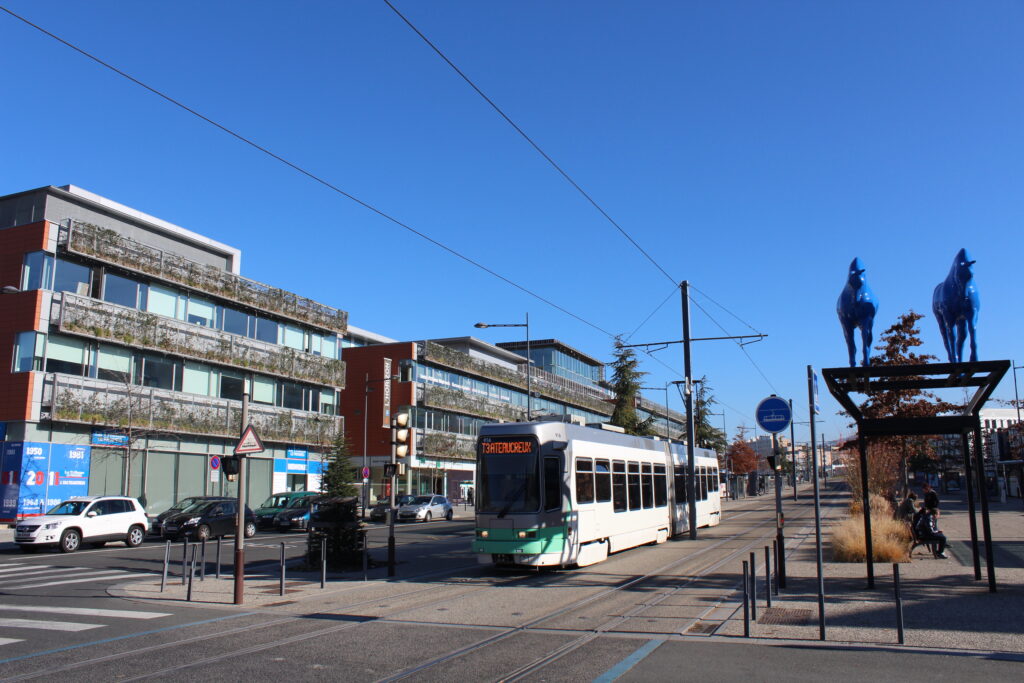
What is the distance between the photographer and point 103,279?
37.8m

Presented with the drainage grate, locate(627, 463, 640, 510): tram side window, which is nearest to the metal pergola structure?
the drainage grate

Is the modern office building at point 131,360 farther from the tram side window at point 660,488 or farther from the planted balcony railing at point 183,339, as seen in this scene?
the tram side window at point 660,488

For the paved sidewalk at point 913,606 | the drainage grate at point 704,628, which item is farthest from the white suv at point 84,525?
the drainage grate at point 704,628

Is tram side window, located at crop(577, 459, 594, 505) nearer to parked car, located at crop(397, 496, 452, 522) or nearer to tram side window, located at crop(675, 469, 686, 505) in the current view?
tram side window, located at crop(675, 469, 686, 505)

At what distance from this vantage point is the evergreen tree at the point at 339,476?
19719 millimetres

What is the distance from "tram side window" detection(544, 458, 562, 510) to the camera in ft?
53.3

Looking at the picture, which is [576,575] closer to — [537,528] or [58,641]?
[537,528]

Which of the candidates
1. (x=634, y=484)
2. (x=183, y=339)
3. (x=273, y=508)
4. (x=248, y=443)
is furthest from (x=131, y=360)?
(x=634, y=484)

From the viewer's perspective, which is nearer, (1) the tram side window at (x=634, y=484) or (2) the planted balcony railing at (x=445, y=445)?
(1) the tram side window at (x=634, y=484)

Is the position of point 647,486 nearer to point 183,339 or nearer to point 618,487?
point 618,487

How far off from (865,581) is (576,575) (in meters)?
5.41

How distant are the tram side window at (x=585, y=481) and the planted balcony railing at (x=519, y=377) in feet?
116

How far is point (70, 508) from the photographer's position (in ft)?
84.7

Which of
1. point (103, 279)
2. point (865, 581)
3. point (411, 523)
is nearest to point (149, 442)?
point (103, 279)
